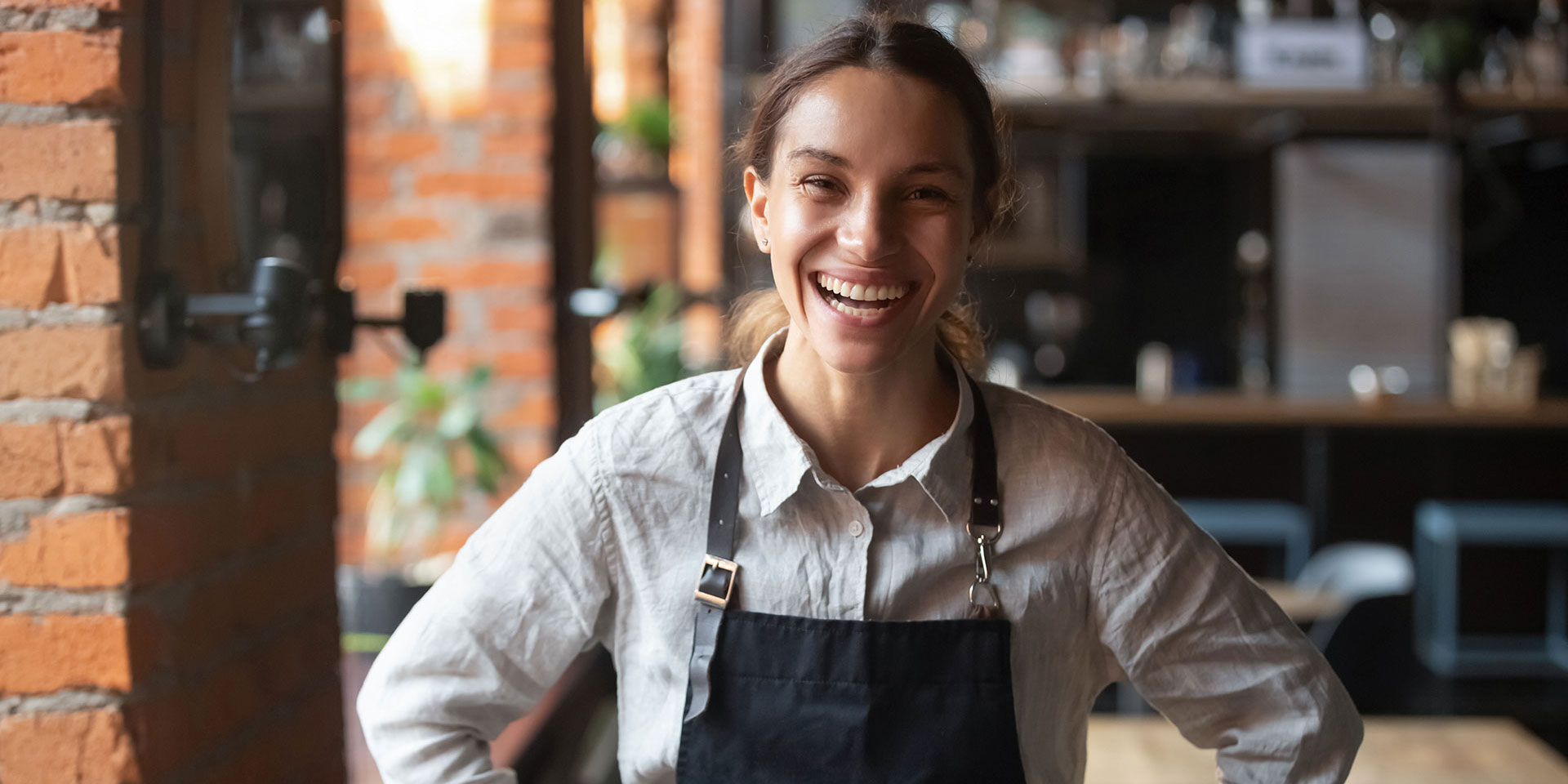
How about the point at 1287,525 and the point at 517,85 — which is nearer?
the point at 517,85

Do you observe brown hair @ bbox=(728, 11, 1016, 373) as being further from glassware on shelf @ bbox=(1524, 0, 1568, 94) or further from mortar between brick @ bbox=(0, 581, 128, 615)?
glassware on shelf @ bbox=(1524, 0, 1568, 94)

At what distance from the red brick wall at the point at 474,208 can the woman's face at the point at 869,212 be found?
4.79ft

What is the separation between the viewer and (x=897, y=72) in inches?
40.0

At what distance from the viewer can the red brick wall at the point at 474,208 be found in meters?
2.41

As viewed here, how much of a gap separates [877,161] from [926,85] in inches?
3.1

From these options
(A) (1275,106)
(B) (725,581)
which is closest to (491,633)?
(B) (725,581)

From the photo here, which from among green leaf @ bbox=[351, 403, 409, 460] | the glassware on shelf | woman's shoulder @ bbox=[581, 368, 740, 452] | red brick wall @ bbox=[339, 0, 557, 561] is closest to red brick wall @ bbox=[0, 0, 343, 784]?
woman's shoulder @ bbox=[581, 368, 740, 452]

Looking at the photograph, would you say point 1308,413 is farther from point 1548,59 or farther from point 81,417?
point 81,417

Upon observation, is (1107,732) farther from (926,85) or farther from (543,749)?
(926,85)

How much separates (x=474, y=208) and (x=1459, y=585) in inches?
162

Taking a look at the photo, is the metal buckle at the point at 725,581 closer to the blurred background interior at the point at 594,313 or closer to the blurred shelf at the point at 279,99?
the blurred background interior at the point at 594,313

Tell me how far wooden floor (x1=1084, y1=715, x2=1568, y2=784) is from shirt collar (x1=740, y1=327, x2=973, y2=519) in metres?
0.62

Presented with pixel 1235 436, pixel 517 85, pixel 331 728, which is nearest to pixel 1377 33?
pixel 1235 436

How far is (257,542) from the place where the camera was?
1106 mm
